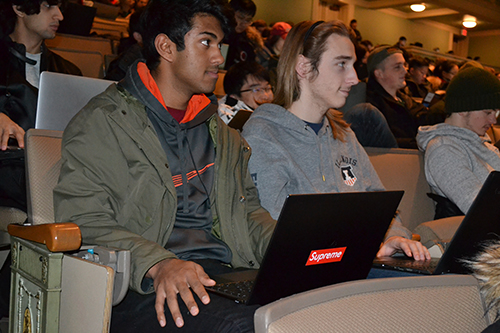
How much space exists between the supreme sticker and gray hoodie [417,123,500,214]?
1.32m

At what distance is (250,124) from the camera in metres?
1.85

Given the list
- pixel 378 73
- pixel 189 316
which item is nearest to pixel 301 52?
pixel 189 316

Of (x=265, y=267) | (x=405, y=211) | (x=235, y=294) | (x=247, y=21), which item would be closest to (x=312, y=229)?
(x=265, y=267)

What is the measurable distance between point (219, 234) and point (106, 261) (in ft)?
1.51

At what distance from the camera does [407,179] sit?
254 cm

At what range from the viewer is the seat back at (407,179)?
2451mm

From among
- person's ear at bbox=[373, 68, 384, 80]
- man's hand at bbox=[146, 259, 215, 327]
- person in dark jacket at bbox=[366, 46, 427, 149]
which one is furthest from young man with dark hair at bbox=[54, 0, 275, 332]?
person's ear at bbox=[373, 68, 384, 80]

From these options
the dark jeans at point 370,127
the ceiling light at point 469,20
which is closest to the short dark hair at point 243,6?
the dark jeans at point 370,127

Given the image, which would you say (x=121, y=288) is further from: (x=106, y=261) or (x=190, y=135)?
(x=190, y=135)

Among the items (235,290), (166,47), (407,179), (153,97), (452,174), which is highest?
(166,47)

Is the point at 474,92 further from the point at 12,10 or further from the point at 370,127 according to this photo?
the point at 12,10

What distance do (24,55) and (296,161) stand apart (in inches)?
53.4

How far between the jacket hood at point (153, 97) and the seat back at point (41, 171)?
0.27m

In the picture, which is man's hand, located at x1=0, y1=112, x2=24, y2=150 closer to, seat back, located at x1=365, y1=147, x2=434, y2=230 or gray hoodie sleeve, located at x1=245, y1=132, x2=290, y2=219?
gray hoodie sleeve, located at x1=245, y1=132, x2=290, y2=219
